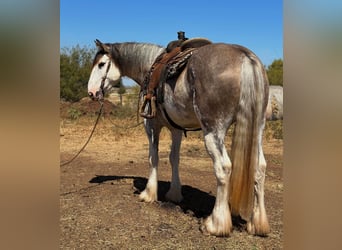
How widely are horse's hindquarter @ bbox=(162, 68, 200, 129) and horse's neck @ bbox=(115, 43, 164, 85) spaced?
1.22 metres

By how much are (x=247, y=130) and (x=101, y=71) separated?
2.92 metres

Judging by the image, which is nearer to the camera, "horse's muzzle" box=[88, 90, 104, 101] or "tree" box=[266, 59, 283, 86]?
"horse's muzzle" box=[88, 90, 104, 101]

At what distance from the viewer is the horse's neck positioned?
5075mm

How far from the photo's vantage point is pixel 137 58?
517 centimetres

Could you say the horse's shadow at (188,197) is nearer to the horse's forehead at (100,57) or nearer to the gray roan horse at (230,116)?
the gray roan horse at (230,116)

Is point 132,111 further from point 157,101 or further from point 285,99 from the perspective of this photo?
point 285,99

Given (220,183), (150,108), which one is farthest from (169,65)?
(220,183)

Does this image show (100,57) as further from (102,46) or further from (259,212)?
(259,212)

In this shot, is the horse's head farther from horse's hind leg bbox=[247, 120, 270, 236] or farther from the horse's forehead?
horse's hind leg bbox=[247, 120, 270, 236]

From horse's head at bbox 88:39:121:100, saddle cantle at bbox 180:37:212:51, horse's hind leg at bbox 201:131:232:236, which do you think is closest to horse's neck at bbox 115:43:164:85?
horse's head at bbox 88:39:121:100

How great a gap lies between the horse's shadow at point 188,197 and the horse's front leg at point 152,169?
21 cm
